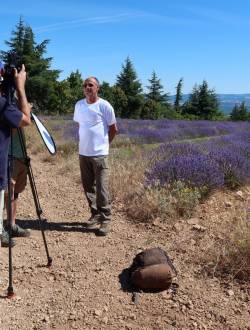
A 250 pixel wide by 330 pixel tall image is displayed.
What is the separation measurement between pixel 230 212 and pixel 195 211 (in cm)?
45

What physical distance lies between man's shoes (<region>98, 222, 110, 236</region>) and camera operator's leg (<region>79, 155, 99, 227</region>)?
272 millimetres

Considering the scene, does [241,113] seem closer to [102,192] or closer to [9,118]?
[102,192]

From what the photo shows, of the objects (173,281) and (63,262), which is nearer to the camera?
(173,281)

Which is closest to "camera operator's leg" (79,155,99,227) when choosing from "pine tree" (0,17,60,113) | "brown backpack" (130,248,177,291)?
"brown backpack" (130,248,177,291)

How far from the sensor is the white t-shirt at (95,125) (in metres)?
5.61

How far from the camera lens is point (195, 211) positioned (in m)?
6.04

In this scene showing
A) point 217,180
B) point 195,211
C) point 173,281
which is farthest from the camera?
point 217,180

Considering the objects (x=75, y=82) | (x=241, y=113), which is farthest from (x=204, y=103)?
(x=75, y=82)

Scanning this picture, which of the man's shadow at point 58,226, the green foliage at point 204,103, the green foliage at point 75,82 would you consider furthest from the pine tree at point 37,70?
the man's shadow at point 58,226

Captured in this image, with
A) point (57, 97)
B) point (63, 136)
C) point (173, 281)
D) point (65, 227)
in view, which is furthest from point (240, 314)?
point (57, 97)

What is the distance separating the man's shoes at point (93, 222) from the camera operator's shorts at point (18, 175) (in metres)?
1.05

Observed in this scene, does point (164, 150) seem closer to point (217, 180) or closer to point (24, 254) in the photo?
point (217, 180)

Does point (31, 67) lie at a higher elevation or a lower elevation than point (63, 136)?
higher

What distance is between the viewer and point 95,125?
18.4ft
